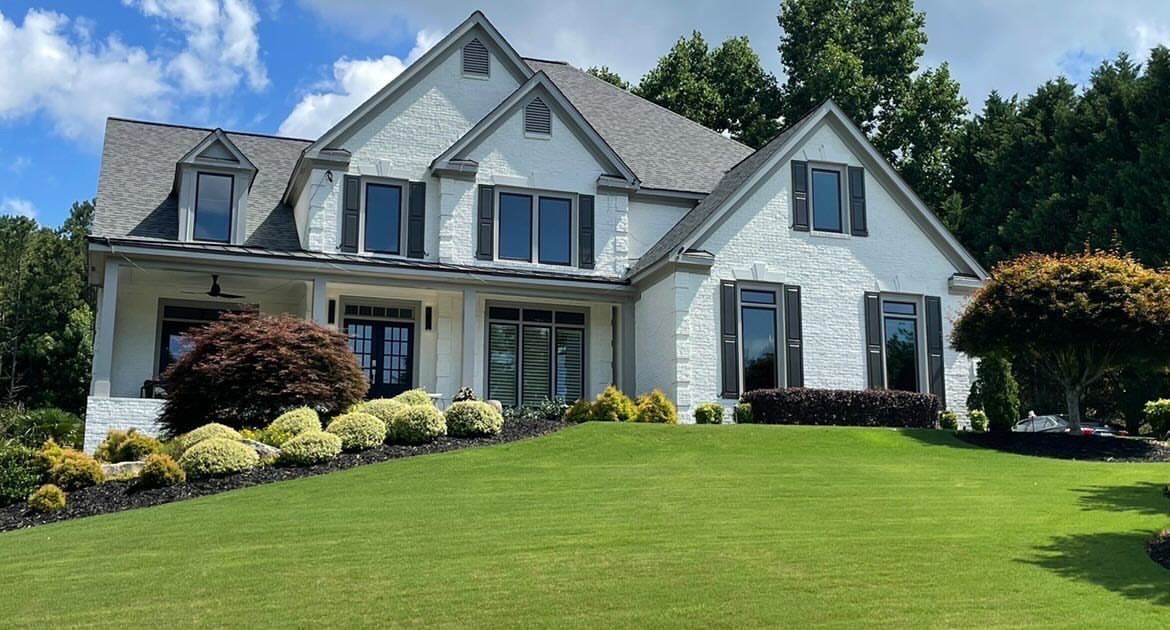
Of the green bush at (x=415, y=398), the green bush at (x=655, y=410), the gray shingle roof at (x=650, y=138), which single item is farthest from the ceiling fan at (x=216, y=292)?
the gray shingle roof at (x=650, y=138)

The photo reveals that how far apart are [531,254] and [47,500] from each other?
43.6 feet

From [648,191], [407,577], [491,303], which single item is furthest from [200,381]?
[648,191]

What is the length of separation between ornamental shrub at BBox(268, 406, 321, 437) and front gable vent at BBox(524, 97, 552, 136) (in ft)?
34.4

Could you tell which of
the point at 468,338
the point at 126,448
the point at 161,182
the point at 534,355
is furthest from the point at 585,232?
the point at 126,448

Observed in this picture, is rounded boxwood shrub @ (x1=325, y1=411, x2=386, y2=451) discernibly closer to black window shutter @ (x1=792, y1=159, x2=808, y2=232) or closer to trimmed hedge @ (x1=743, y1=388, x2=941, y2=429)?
trimmed hedge @ (x1=743, y1=388, x2=941, y2=429)

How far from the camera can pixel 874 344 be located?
2480 centimetres

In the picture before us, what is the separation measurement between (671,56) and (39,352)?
28.1m

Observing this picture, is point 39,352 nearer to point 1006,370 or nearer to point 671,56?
point 671,56

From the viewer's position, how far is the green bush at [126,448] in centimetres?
1755

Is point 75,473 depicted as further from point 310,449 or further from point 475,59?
point 475,59

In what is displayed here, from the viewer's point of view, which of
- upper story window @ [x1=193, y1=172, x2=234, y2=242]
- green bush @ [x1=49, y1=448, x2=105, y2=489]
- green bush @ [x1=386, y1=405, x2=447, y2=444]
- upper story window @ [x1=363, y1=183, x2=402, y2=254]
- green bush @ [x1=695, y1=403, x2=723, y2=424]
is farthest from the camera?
upper story window @ [x1=363, y1=183, x2=402, y2=254]

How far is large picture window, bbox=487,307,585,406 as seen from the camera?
25.2 metres

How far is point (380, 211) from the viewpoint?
81.9 ft

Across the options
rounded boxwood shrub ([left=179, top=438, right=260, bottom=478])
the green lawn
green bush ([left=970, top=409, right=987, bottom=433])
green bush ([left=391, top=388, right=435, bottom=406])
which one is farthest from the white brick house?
the green lawn
